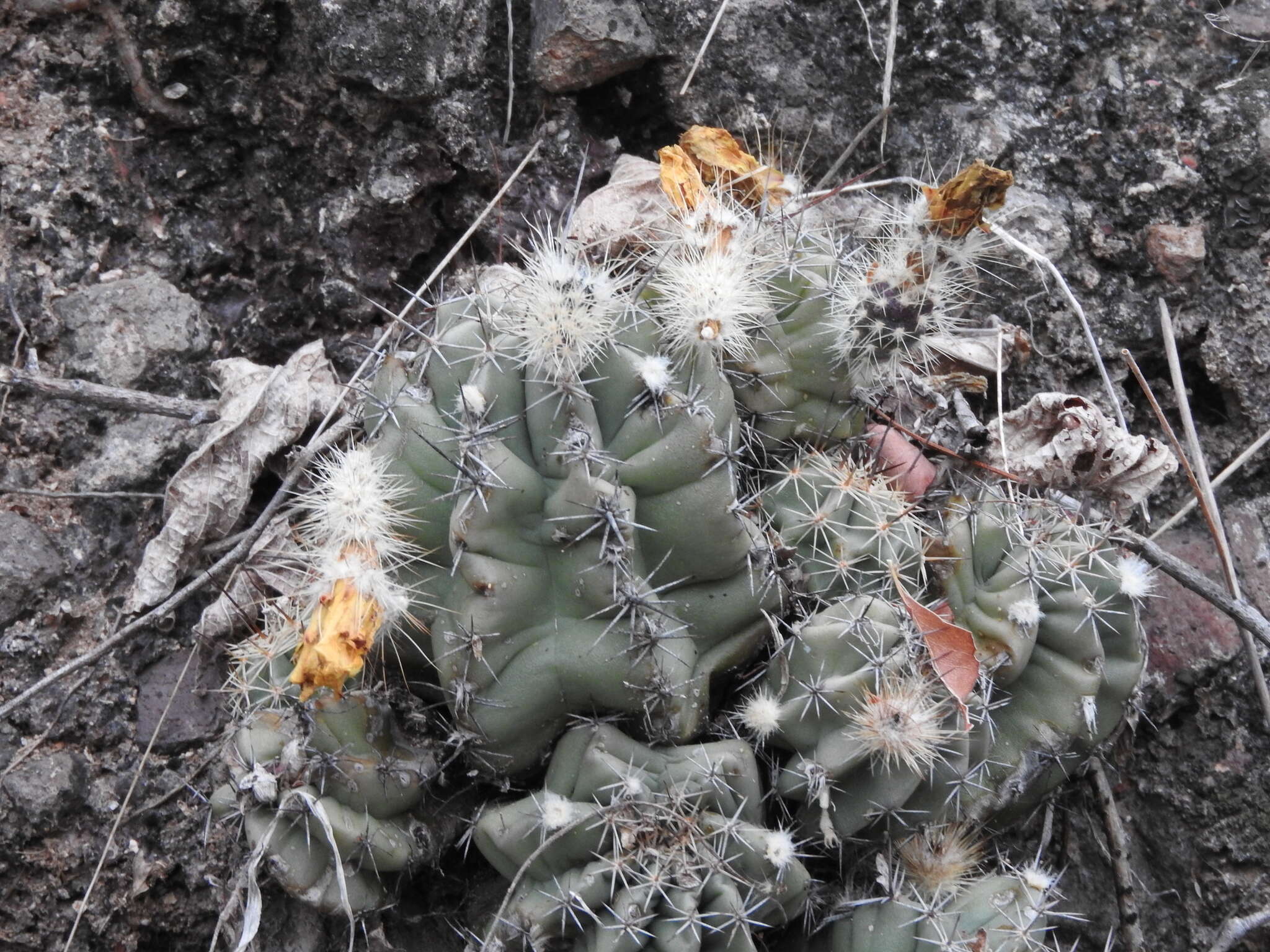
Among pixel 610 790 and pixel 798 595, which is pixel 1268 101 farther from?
pixel 610 790

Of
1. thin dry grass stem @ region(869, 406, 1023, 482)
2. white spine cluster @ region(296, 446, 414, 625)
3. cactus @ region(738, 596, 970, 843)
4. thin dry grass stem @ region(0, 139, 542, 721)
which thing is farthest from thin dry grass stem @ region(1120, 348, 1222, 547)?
white spine cluster @ region(296, 446, 414, 625)

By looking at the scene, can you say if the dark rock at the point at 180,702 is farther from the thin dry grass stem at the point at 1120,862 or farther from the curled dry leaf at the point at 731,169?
the thin dry grass stem at the point at 1120,862

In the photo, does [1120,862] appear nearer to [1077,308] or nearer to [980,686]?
[980,686]

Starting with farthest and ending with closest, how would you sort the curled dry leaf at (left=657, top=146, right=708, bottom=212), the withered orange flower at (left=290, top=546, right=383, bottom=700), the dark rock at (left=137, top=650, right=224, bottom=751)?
the dark rock at (left=137, top=650, right=224, bottom=751) → the curled dry leaf at (left=657, top=146, right=708, bottom=212) → the withered orange flower at (left=290, top=546, right=383, bottom=700)

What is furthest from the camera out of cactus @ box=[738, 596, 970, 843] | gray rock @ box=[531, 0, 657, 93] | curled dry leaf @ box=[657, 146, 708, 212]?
gray rock @ box=[531, 0, 657, 93]

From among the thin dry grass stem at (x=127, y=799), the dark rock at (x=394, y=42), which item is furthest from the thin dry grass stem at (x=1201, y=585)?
the thin dry grass stem at (x=127, y=799)

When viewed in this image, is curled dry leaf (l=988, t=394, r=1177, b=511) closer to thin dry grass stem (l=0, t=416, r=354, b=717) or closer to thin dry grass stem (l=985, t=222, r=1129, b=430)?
thin dry grass stem (l=985, t=222, r=1129, b=430)
